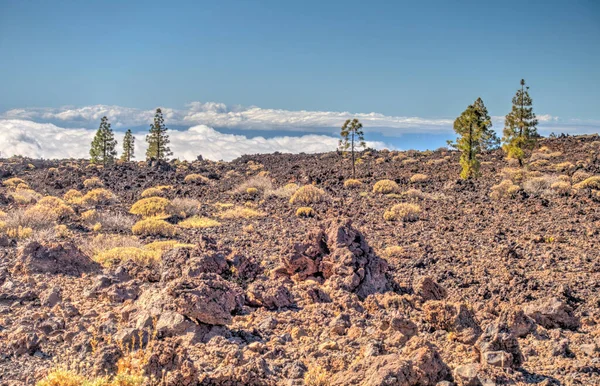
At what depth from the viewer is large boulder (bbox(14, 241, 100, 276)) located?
28.5 ft

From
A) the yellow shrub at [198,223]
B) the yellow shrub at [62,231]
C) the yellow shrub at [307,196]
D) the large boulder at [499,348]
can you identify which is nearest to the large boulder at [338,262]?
the large boulder at [499,348]

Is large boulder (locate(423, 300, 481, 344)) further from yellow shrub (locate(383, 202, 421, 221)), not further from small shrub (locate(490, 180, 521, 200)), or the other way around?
small shrub (locate(490, 180, 521, 200))

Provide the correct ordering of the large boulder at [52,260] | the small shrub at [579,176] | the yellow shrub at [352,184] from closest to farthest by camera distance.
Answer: the large boulder at [52,260] < the small shrub at [579,176] < the yellow shrub at [352,184]

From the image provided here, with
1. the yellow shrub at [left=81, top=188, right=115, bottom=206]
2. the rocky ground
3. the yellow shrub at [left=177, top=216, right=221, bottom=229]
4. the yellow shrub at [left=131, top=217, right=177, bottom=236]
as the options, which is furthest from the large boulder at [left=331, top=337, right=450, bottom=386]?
the yellow shrub at [left=81, top=188, right=115, bottom=206]

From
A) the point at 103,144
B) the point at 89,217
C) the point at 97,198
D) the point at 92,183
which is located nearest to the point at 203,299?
the point at 89,217

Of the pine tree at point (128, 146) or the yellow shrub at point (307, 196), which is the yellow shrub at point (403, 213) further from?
the pine tree at point (128, 146)

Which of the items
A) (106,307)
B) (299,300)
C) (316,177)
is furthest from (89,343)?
(316,177)

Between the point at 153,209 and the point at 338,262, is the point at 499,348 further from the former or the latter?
the point at 153,209

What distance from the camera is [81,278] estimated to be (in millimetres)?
8531

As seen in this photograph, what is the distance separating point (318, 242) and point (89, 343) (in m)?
4.82

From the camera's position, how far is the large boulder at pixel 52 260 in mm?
8695

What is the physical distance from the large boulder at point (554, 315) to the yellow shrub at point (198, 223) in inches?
489

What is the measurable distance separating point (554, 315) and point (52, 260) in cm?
867

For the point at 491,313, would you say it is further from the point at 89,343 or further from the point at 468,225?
the point at 468,225
